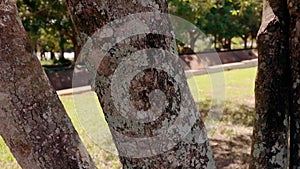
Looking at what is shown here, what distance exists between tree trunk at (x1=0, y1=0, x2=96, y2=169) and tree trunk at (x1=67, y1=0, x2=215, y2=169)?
15 centimetres

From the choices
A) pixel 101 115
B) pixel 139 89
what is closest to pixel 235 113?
pixel 101 115

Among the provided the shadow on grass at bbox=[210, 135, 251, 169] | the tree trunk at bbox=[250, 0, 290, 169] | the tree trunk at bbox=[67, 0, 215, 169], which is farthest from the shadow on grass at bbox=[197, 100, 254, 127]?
the tree trunk at bbox=[67, 0, 215, 169]

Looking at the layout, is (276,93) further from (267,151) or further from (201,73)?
(201,73)

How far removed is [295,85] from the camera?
1776mm

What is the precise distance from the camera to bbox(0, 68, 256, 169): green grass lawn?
4859 millimetres

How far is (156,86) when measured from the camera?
3.96 feet

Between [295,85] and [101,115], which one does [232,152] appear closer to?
[101,115]

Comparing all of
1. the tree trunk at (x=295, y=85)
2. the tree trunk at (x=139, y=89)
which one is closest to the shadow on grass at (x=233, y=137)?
the tree trunk at (x=295, y=85)

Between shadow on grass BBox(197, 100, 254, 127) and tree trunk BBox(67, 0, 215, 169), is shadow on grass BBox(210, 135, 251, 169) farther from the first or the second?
tree trunk BBox(67, 0, 215, 169)

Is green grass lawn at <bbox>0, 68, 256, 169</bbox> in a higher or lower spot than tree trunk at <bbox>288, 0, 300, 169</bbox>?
lower

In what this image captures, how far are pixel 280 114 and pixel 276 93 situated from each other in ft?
0.34

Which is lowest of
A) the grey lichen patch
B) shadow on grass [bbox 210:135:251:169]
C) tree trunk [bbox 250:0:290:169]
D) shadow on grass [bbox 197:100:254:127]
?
shadow on grass [bbox 197:100:254:127]

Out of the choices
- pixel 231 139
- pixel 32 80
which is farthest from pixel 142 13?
pixel 231 139

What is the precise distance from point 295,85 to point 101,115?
524cm
